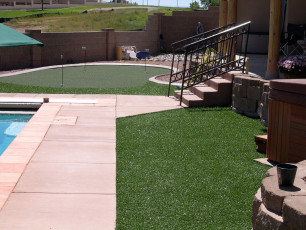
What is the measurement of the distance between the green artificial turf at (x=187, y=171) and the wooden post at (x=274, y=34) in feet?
5.88

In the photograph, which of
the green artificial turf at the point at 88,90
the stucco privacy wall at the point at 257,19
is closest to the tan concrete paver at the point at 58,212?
the green artificial turf at the point at 88,90

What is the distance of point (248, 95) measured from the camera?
1013cm

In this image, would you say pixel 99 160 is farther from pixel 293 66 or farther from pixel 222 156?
pixel 293 66

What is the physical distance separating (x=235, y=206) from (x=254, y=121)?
452 cm

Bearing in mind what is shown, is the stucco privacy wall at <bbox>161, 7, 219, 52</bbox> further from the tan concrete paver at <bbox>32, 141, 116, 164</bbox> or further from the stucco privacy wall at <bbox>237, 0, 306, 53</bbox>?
the tan concrete paver at <bbox>32, 141, 116, 164</bbox>

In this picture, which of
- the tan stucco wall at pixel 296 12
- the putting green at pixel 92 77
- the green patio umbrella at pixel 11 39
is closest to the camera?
the green patio umbrella at pixel 11 39

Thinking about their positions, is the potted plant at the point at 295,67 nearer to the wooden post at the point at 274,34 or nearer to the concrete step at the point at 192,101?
the wooden post at the point at 274,34

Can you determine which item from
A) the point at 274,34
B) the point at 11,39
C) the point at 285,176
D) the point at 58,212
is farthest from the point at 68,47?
the point at 285,176

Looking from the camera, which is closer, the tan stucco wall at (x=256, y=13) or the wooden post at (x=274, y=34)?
the wooden post at (x=274, y=34)

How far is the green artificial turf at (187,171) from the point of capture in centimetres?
518

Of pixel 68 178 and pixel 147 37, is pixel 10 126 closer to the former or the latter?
pixel 68 178

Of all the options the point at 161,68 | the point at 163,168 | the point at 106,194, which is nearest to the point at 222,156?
the point at 163,168

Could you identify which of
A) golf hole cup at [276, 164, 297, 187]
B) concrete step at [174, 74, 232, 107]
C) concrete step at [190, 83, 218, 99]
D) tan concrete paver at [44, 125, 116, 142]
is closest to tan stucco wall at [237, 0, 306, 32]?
concrete step at [190, 83, 218, 99]

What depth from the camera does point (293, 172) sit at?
3.99 metres
